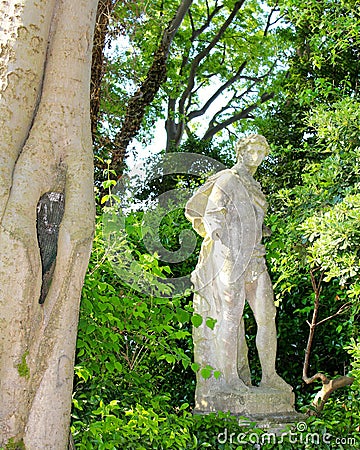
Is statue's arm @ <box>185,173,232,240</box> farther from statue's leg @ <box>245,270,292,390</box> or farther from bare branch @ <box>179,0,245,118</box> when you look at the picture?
bare branch @ <box>179,0,245,118</box>

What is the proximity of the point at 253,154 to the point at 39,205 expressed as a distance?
3.03 metres

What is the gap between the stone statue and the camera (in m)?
5.49

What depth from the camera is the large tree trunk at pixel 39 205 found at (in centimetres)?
305

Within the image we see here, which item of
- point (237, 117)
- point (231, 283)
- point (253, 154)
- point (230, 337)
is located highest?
point (237, 117)

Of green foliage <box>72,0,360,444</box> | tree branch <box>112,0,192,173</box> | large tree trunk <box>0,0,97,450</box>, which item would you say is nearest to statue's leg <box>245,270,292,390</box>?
green foliage <box>72,0,360,444</box>

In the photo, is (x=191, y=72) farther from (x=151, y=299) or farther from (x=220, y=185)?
(x=151, y=299)

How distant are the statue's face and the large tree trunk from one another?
2641 mm

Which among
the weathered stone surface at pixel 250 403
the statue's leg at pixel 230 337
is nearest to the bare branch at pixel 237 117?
the statue's leg at pixel 230 337

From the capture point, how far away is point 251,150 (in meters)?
5.92

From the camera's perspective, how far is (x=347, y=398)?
670 cm

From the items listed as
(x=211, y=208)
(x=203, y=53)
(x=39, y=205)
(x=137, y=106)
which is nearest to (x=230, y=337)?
(x=211, y=208)

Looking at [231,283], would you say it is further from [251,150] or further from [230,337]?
[251,150]

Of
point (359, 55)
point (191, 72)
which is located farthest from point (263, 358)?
point (191, 72)

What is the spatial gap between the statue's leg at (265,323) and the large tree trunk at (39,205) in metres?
2.73
